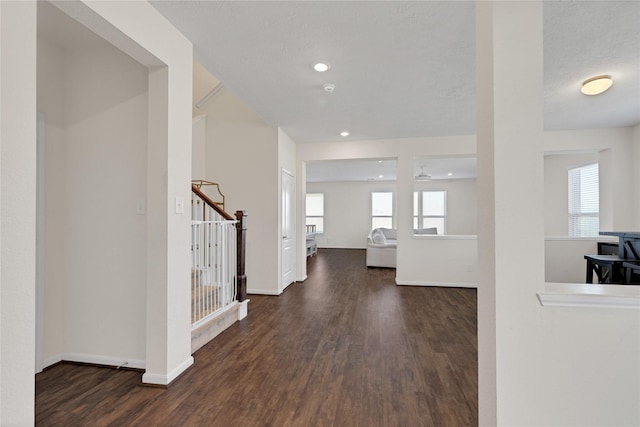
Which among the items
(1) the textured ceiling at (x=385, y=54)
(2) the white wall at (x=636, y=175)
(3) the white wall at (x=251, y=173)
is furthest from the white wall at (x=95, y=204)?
(2) the white wall at (x=636, y=175)

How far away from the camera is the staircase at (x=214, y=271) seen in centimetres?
265

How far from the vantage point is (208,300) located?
2.83m

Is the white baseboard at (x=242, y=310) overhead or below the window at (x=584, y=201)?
below

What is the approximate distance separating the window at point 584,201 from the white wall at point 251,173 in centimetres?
536

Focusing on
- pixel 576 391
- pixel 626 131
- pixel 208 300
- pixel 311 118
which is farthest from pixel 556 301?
pixel 626 131

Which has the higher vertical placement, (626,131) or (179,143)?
(626,131)

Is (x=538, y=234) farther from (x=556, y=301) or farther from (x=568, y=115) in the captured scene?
(x=568, y=115)

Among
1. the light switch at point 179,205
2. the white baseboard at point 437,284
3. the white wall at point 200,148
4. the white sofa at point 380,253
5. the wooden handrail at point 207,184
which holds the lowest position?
the white baseboard at point 437,284

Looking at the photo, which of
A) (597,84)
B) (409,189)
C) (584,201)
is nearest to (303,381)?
(409,189)

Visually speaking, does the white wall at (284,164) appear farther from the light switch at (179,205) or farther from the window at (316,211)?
the window at (316,211)

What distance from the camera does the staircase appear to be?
2647 millimetres

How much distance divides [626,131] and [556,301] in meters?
4.91
